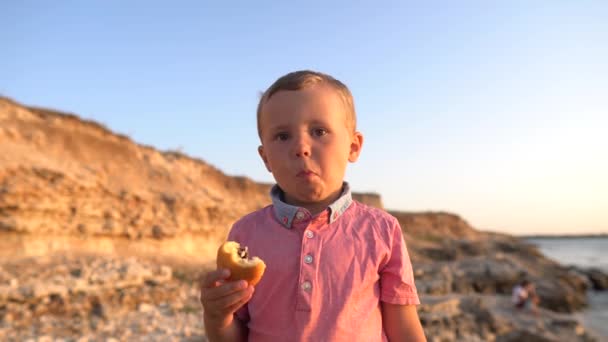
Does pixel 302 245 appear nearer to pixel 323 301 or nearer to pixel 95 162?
pixel 323 301

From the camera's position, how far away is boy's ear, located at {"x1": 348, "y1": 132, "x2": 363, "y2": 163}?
5.08ft

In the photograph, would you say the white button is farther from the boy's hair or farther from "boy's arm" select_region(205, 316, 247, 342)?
the boy's hair

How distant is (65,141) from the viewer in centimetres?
1134

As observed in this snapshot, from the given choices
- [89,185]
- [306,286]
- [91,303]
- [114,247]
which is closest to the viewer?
[306,286]

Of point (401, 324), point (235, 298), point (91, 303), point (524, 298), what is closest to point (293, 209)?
point (235, 298)

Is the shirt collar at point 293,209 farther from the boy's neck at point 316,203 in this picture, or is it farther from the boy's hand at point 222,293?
the boy's hand at point 222,293

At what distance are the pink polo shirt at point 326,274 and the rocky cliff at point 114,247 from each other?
14.2ft

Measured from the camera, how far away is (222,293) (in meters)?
1.15

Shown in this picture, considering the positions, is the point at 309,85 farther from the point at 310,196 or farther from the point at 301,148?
the point at 310,196

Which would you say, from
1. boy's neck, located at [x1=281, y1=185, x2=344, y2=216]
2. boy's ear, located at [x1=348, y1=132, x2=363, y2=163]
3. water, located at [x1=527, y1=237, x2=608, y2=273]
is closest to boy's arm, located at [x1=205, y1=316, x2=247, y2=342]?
boy's neck, located at [x1=281, y1=185, x2=344, y2=216]

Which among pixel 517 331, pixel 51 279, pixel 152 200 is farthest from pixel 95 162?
pixel 517 331

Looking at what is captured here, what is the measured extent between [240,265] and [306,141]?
1.46 feet

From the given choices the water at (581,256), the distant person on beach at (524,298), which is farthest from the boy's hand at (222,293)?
the water at (581,256)

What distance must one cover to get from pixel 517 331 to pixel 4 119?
12726 millimetres
